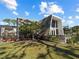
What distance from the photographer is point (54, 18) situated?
36000 millimetres

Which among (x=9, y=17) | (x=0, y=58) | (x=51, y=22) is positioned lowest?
(x=0, y=58)

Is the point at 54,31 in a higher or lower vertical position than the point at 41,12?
lower

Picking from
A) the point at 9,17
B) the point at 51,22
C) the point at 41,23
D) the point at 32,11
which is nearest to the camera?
the point at 51,22

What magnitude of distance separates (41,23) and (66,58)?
27246 mm

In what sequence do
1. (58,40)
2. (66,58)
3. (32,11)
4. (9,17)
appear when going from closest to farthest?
1. (66,58)
2. (58,40)
3. (32,11)
4. (9,17)

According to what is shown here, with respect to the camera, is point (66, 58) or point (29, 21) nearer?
point (66, 58)

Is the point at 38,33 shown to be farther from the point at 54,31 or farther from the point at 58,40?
the point at 58,40

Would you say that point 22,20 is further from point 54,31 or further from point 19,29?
point 54,31

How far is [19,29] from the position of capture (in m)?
37.3

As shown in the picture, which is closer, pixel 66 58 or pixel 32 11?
pixel 66 58

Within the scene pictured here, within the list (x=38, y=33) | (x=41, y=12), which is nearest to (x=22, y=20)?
(x=38, y=33)

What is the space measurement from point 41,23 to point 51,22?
13.7 feet

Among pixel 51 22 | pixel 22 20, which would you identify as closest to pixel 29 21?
pixel 22 20

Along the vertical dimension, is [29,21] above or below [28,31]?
above
